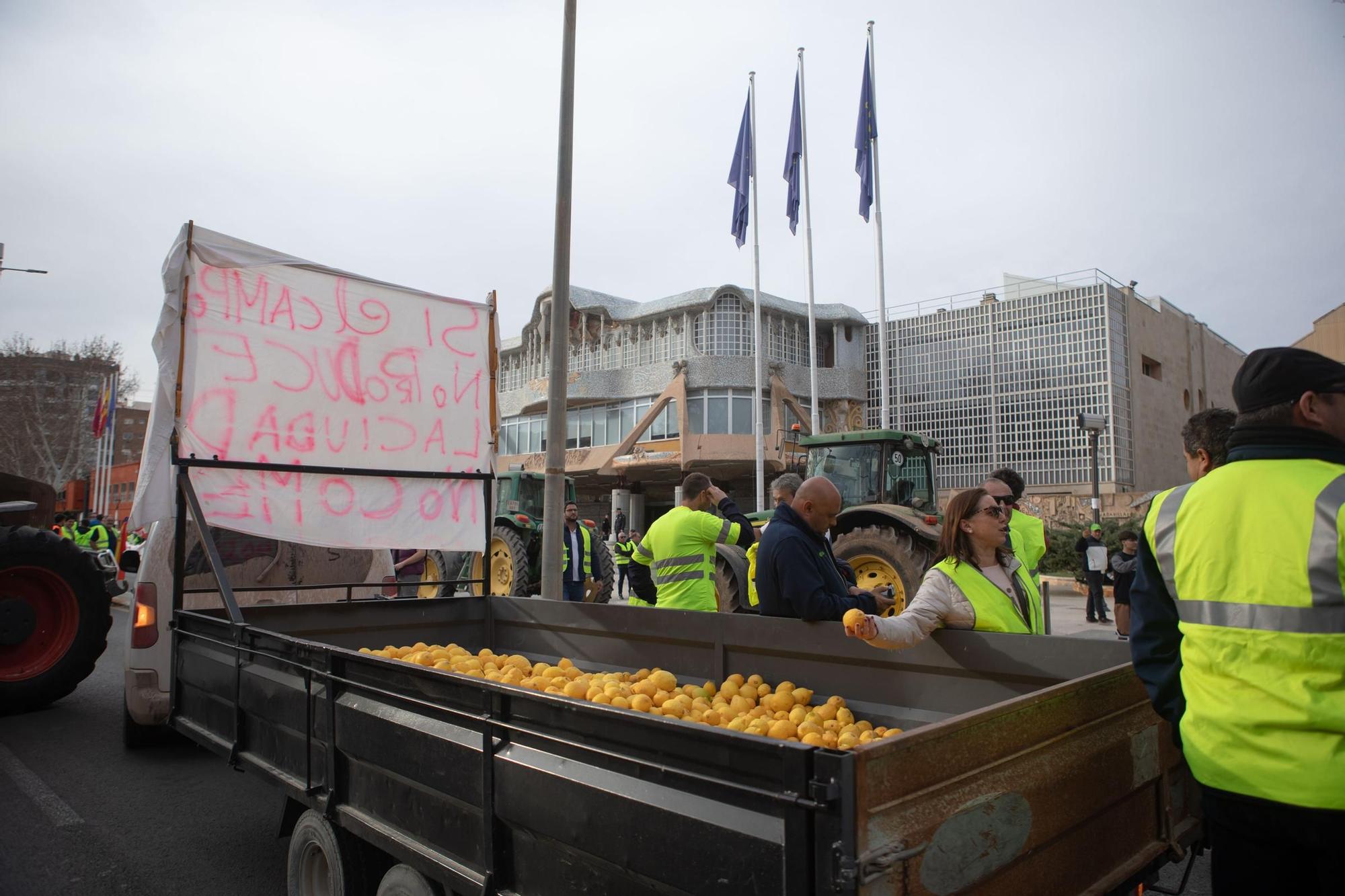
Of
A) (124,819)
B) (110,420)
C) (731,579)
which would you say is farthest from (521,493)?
(110,420)

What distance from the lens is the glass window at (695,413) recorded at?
1522 inches

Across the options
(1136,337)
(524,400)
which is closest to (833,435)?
(1136,337)

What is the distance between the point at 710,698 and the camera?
3701 mm

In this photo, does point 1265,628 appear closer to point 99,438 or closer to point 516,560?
point 516,560

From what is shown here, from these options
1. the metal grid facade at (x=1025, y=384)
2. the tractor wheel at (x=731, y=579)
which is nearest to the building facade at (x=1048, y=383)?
the metal grid facade at (x=1025, y=384)

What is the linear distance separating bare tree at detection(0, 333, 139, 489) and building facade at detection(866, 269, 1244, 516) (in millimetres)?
35927

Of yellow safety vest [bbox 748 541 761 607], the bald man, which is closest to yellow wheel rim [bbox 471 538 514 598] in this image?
yellow safety vest [bbox 748 541 761 607]

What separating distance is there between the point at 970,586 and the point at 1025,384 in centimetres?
3269

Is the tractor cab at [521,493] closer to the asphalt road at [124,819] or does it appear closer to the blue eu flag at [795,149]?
the asphalt road at [124,819]

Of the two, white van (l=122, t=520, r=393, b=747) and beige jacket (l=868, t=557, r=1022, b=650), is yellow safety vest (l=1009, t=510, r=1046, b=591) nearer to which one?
beige jacket (l=868, t=557, r=1022, b=650)

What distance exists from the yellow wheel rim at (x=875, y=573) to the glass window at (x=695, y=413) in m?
28.5

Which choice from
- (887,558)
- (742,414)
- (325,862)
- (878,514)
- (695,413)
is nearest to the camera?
(325,862)

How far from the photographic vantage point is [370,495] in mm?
5227

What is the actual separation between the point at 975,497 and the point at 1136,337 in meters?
34.9
